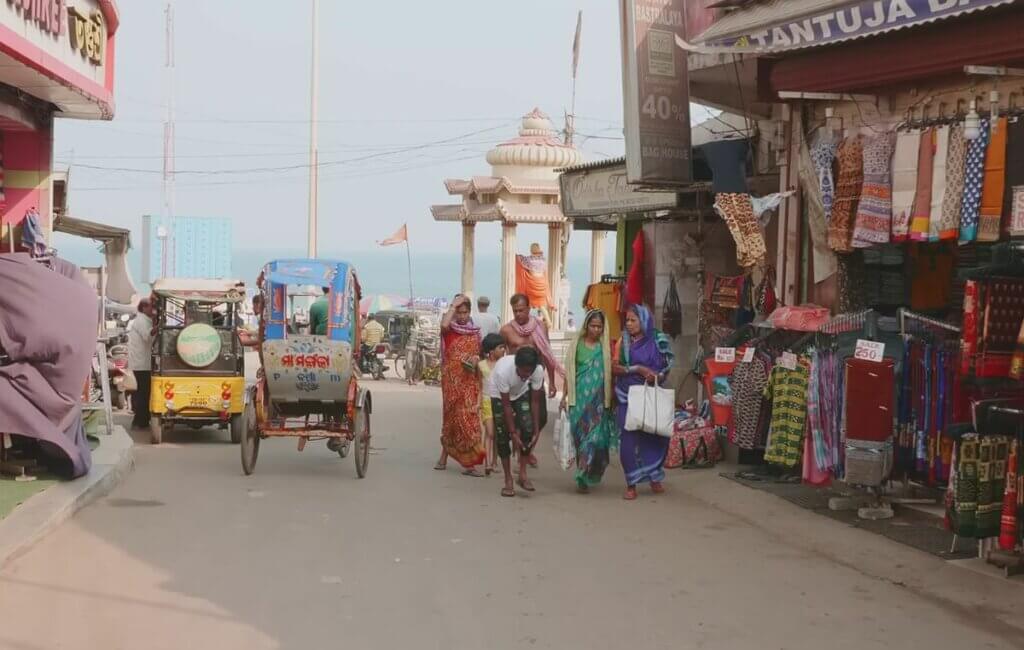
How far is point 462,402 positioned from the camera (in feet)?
44.9

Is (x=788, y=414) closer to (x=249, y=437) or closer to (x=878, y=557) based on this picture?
(x=878, y=557)

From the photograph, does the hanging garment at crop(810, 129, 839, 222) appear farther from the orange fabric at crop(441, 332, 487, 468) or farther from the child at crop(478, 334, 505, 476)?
the orange fabric at crop(441, 332, 487, 468)

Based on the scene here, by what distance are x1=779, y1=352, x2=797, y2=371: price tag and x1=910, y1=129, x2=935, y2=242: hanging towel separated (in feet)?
5.68

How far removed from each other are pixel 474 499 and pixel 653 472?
5.45 ft

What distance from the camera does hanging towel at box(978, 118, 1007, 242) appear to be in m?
9.05

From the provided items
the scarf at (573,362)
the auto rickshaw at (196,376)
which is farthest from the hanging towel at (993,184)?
the auto rickshaw at (196,376)

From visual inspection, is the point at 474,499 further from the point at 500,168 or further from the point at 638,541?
the point at 500,168

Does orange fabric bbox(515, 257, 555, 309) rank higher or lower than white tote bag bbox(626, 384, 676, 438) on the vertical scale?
higher

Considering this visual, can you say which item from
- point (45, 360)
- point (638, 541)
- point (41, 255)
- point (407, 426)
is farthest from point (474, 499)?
point (407, 426)

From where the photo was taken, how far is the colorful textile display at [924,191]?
9.83 m

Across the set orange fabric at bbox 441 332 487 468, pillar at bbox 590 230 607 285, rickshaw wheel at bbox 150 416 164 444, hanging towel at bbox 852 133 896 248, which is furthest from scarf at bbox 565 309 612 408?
pillar at bbox 590 230 607 285

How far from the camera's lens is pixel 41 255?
12578 mm

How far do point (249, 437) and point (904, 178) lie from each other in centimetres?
673

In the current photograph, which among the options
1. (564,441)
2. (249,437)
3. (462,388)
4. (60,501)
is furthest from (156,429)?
(564,441)
